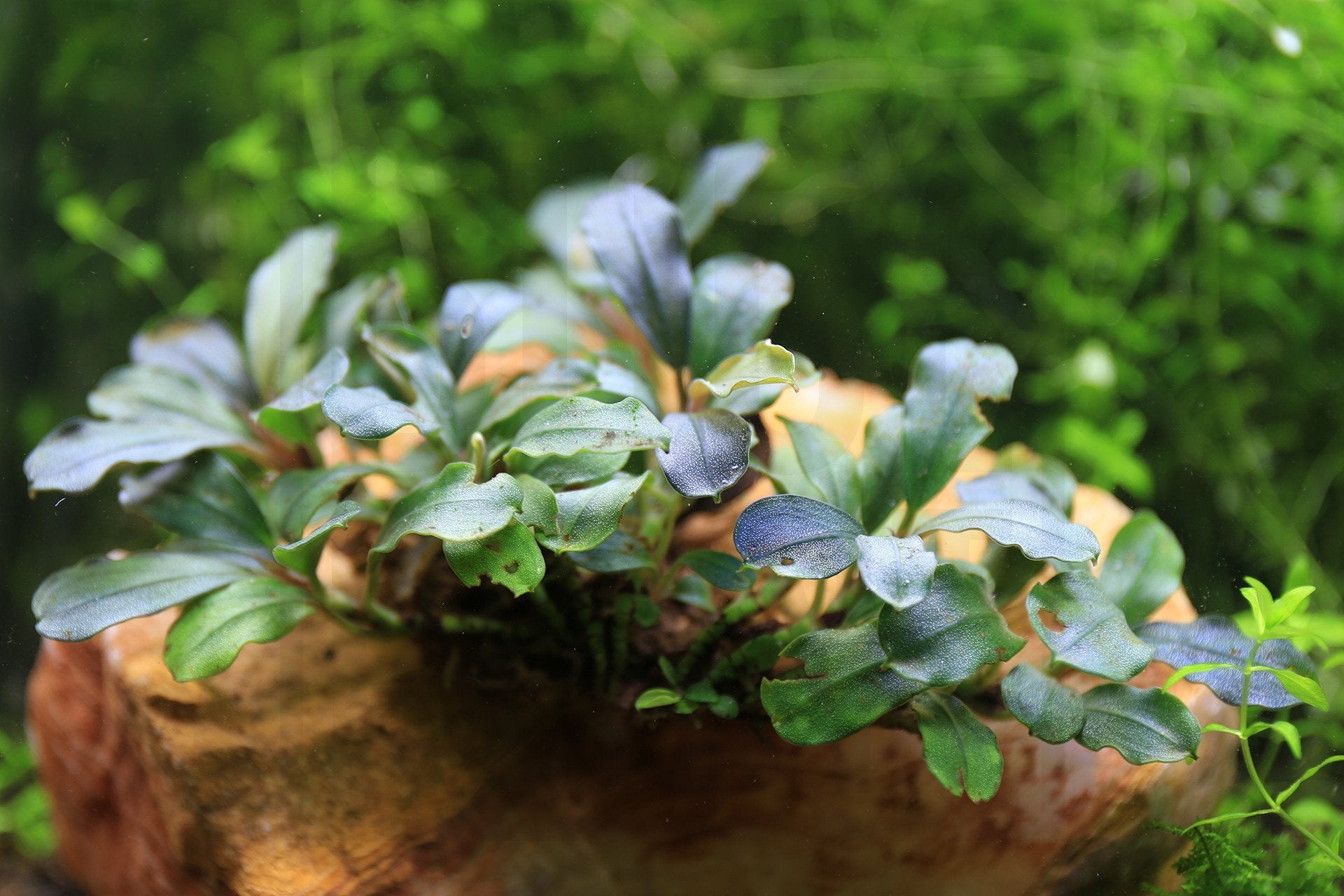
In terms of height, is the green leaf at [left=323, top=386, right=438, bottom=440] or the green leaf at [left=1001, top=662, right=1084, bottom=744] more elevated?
the green leaf at [left=323, top=386, right=438, bottom=440]

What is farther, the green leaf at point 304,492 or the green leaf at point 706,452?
the green leaf at point 304,492

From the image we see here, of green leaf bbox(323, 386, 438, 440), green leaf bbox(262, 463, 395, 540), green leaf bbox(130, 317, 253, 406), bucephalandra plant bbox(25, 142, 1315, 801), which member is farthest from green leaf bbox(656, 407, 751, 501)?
green leaf bbox(130, 317, 253, 406)

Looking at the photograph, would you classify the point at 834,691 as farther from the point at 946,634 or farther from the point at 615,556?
the point at 615,556

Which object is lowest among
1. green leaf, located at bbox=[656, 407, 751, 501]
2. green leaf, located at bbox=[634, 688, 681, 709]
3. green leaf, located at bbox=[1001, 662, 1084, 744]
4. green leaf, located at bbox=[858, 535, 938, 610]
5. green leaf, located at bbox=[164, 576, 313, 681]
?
green leaf, located at bbox=[634, 688, 681, 709]

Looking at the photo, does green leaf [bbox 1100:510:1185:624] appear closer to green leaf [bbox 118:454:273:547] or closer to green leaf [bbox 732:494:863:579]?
green leaf [bbox 732:494:863:579]

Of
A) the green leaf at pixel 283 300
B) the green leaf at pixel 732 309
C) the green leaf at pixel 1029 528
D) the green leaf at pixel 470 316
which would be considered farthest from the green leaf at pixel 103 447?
the green leaf at pixel 1029 528

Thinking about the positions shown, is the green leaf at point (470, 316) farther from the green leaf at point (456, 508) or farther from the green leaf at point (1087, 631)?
the green leaf at point (1087, 631)

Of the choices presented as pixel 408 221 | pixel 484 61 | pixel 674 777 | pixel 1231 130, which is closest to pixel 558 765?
pixel 674 777
